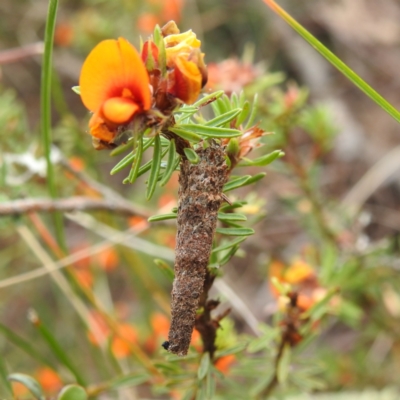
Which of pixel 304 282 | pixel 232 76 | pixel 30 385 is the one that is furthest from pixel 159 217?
pixel 232 76

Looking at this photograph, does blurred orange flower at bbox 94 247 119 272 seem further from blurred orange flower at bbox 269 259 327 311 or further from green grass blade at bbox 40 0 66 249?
blurred orange flower at bbox 269 259 327 311

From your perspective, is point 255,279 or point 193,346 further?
point 255,279

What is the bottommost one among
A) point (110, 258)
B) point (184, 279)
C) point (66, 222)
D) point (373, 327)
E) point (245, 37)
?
point (373, 327)

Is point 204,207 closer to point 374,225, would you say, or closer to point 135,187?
point 374,225

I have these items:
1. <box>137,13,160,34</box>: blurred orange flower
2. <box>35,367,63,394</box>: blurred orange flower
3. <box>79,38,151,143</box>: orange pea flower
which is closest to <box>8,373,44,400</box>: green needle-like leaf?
<box>79,38,151,143</box>: orange pea flower

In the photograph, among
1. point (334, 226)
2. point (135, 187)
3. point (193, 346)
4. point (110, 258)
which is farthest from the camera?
point (135, 187)

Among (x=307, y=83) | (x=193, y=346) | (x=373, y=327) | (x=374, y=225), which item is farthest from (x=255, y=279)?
(x=193, y=346)

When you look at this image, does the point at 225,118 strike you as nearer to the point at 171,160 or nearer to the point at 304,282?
the point at 171,160
